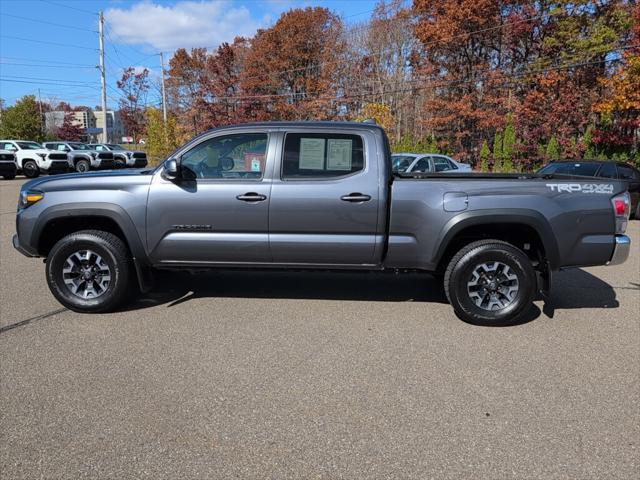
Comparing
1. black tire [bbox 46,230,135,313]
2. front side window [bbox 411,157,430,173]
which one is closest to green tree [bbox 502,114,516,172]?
front side window [bbox 411,157,430,173]

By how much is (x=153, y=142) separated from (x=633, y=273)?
124ft

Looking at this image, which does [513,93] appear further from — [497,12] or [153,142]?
[153,142]

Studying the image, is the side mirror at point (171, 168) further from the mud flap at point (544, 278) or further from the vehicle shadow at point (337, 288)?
the mud flap at point (544, 278)

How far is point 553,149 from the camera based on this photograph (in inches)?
1032

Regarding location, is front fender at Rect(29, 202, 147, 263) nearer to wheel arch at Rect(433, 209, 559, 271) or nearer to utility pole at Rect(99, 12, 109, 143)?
wheel arch at Rect(433, 209, 559, 271)

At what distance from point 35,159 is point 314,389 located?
2893 centimetres

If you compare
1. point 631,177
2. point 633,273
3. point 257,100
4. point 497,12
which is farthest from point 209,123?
point 633,273

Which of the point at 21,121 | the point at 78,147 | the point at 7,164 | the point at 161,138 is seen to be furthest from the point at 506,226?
the point at 21,121

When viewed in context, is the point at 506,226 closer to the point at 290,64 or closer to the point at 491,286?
the point at 491,286

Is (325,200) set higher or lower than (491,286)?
higher

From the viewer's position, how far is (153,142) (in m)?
39.4

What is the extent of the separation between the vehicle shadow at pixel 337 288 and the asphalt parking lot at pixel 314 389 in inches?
3.1

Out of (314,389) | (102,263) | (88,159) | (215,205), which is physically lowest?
(314,389)

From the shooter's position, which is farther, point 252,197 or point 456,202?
point 252,197
